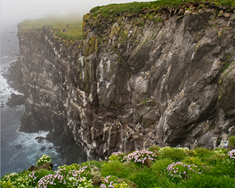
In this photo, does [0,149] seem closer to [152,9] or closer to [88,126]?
[88,126]

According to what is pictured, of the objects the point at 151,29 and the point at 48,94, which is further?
the point at 48,94

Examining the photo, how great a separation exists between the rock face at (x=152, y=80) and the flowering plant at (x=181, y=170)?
33.1 feet

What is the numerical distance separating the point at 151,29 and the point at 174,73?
7598 mm

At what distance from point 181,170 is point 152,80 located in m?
16.8

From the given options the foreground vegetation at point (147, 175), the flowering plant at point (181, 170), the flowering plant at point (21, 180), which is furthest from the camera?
the flowering plant at point (21, 180)

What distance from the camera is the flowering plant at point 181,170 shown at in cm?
765

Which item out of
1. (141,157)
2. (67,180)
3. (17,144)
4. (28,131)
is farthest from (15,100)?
(141,157)

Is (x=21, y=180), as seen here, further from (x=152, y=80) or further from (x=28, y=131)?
(x=28, y=131)

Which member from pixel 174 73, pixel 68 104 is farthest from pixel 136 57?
pixel 68 104

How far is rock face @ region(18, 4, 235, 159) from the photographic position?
56.0 ft

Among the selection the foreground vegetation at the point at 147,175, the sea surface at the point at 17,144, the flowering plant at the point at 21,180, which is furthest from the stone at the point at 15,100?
the foreground vegetation at the point at 147,175

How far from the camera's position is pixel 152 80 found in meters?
23.5

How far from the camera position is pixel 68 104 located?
42.2 m

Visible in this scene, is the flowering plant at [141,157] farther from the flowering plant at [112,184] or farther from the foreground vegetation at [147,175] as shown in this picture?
the flowering plant at [112,184]
